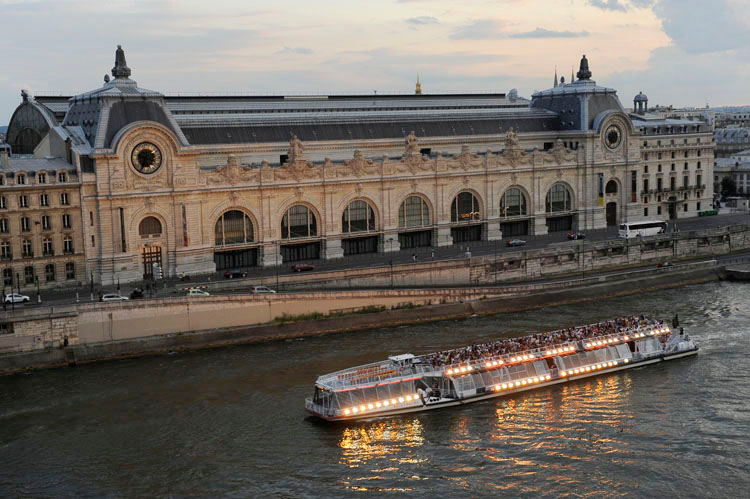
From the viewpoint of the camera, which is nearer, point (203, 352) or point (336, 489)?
point (336, 489)

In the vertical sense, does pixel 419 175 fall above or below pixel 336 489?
above

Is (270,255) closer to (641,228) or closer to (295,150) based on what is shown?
(295,150)

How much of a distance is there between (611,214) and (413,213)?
94.8 ft

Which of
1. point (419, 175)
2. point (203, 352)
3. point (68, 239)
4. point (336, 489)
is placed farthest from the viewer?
point (419, 175)

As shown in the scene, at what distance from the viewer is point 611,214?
385ft

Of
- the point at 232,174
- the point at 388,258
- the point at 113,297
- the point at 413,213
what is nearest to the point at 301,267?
the point at 388,258

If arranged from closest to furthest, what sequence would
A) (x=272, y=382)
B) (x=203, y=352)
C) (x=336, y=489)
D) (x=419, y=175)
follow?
(x=336, y=489) < (x=272, y=382) < (x=203, y=352) < (x=419, y=175)

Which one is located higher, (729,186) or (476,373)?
(729,186)

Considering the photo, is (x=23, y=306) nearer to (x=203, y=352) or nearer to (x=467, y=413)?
(x=203, y=352)

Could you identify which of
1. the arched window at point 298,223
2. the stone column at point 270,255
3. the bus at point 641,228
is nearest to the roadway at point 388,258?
the stone column at point 270,255

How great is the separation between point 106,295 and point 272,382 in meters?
19.8

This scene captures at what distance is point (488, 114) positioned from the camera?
378 feet

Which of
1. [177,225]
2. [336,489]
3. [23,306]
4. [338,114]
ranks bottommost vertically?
[336,489]

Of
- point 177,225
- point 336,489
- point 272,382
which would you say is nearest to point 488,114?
point 177,225
